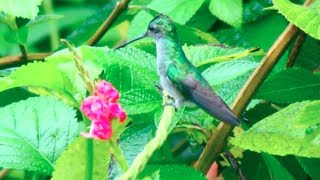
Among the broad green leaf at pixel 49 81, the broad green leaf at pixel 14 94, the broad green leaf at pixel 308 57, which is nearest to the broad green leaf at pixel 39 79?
the broad green leaf at pixel 49 81

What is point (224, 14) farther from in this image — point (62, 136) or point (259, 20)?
point (62, 136)

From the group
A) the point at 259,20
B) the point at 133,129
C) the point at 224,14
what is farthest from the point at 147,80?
the point at 259,20

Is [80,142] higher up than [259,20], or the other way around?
[80,142]

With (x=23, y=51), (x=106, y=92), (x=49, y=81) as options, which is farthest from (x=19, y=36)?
(x=106, y=92)

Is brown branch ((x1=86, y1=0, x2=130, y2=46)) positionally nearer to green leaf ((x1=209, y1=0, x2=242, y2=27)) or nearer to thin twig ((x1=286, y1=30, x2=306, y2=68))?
green leaf ((x1=209, y1=0, x2=242, y2=27))

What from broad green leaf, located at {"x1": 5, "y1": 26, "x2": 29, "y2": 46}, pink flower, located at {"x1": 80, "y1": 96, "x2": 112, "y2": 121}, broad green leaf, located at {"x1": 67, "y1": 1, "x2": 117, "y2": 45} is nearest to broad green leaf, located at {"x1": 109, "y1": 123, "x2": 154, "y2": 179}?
pink flower, located at {"x1": 80, "y1": 96, "x2": 112, "y2": 121}
